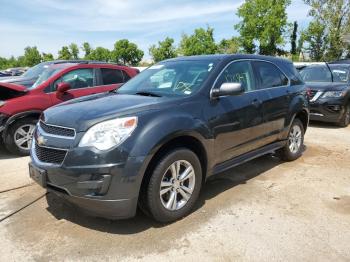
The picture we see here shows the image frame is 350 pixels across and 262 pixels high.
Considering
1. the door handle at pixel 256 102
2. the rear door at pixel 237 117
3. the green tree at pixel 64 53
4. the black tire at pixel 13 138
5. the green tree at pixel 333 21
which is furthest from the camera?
the green tree at pixel 64 53

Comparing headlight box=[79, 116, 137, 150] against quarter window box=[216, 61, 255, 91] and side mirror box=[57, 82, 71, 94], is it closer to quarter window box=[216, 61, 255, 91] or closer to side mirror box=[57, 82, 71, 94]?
quarter window box=[216, 61, 255, 91]

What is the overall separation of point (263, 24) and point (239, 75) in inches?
1551

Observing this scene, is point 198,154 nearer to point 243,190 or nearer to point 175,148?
point 175,148

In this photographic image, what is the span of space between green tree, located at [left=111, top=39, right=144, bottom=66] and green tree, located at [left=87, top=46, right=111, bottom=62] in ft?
3.37

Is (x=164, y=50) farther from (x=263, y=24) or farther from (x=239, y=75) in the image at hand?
(x=239, y=75)

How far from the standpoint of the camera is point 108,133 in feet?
10.7

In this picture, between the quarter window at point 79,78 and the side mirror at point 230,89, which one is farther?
the quarter window at point 79,78

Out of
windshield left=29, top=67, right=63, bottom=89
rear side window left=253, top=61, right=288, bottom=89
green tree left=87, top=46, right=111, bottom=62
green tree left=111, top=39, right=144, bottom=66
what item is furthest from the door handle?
green tree left=87, top=46, right=111, bottom=62

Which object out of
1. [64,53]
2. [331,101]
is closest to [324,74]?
[331,101]

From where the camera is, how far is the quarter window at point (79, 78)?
7.34 meters

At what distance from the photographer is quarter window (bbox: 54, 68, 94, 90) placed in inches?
289

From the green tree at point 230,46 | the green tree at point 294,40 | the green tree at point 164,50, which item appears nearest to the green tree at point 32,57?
the green tree at point 164,50

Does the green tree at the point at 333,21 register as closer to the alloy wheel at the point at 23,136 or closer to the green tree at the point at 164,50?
the green tree at the point at 164,50

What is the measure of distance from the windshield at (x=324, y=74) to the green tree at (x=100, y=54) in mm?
54321
